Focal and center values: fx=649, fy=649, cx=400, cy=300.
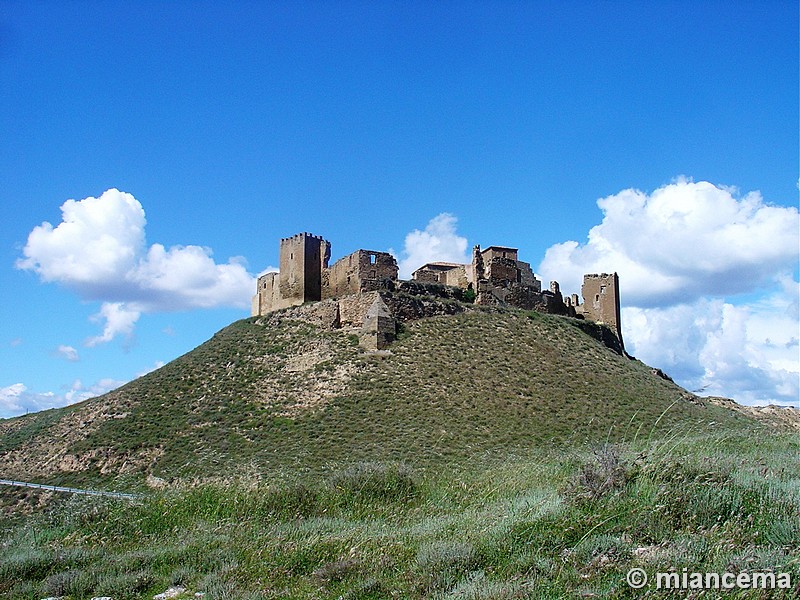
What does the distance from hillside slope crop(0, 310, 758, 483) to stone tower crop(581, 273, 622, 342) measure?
519cm

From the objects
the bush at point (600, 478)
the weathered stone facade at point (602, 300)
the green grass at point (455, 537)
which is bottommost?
the green grass at point (455, 537)

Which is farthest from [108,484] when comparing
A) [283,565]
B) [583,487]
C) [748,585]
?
[748,585]

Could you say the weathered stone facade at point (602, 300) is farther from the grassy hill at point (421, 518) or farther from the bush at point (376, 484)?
the bush at point (376, 484)

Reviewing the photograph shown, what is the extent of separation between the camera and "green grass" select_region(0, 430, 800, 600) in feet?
22.4

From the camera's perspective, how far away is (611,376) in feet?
109

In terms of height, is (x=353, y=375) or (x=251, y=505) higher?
(x=353, y=375)

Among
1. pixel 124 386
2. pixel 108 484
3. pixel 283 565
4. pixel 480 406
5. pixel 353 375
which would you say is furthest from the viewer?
pixel 124 386

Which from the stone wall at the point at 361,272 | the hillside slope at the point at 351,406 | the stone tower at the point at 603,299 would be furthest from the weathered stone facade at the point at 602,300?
the stone wall at the point at 361,272

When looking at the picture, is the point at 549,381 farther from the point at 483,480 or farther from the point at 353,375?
the point at 483,480

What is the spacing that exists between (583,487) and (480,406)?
1971 centimetres

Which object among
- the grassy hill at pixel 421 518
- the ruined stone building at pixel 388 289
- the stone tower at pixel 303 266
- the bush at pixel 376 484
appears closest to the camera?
the grassy hill at pixel 421 518

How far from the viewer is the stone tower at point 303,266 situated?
120 ft

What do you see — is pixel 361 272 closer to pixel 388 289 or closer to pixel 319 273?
pixel 388 289

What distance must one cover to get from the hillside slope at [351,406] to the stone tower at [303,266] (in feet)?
5.49
